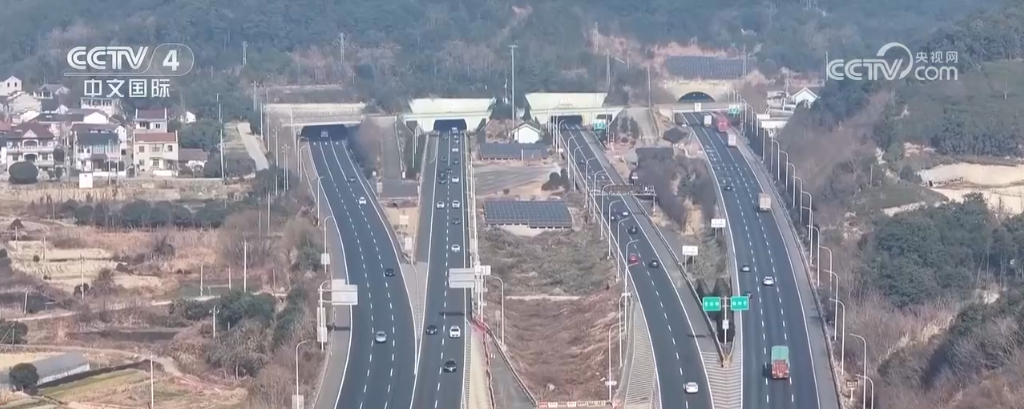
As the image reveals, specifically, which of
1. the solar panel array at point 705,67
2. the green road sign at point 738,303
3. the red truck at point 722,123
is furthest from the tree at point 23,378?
the solar panel array at point 705,67

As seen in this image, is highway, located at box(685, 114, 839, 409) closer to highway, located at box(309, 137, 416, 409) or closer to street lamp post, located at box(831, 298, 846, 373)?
street lamp post, located at box(831, 298, 846, 373)

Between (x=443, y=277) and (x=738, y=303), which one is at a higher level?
(x=443, y=277)

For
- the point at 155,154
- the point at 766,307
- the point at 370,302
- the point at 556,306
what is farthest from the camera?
the point at 155,154

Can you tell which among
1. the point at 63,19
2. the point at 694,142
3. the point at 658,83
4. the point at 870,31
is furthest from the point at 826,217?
the point at 63,19

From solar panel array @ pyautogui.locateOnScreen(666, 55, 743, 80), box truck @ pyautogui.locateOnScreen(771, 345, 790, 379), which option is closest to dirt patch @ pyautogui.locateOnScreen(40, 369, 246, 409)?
box truck @ pyautogui.locateOnScreen(771, 345, 790, 379)

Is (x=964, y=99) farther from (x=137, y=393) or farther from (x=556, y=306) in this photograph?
(x=137, y=393)

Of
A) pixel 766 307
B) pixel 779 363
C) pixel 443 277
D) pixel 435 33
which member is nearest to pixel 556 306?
pixel 443 277
